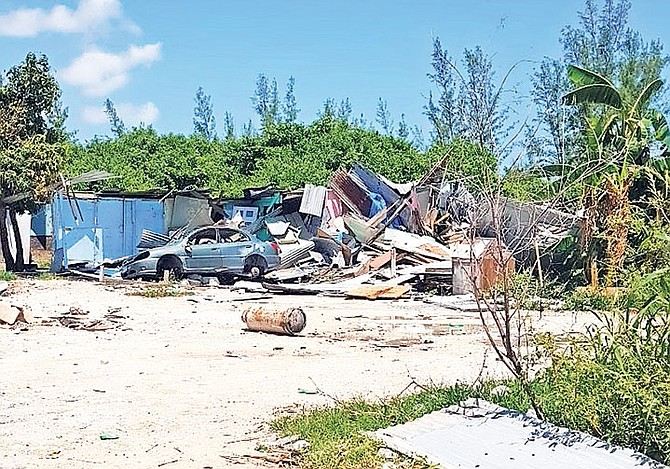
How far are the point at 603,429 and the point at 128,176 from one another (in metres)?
33.7

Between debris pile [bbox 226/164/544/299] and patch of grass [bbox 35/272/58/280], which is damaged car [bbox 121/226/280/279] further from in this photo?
patch of grass [bbox 35/272/58/280]

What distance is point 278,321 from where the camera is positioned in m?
13.5

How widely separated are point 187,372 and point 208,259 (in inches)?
554

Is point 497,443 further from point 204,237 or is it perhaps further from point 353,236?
point 353,236

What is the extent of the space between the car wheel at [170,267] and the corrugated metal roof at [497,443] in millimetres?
18398

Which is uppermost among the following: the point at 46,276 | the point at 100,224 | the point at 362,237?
the point at 100,224

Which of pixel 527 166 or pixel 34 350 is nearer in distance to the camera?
pixel 527 166

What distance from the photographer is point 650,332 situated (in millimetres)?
5633

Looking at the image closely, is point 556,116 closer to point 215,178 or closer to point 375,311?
point 375,311

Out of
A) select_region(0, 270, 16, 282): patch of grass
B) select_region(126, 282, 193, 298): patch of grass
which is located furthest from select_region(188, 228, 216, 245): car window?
select_region(0, 270, 16, 282): patch of grass

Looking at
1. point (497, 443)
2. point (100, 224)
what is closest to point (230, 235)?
point (100, 224)

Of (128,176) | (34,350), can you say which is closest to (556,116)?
(34,350)

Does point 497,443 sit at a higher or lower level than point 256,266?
lower

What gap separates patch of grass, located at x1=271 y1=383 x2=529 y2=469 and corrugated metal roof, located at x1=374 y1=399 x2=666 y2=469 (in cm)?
19
